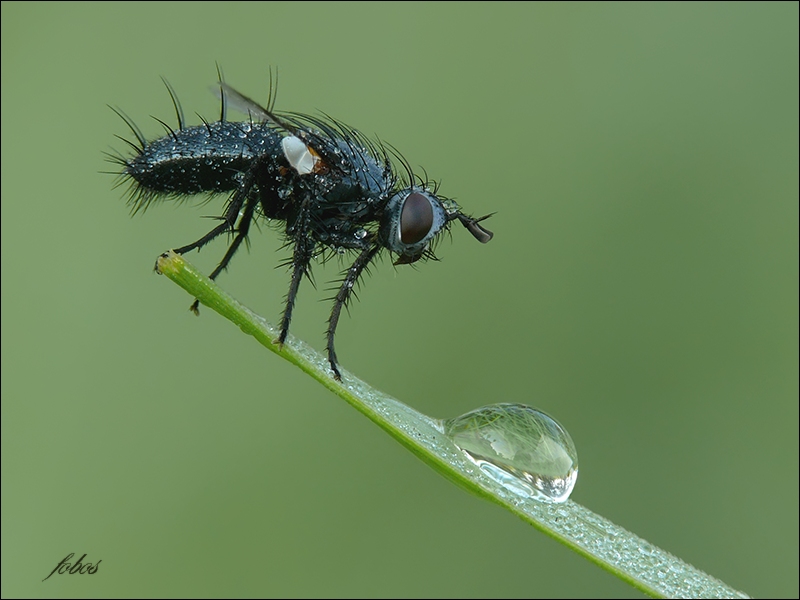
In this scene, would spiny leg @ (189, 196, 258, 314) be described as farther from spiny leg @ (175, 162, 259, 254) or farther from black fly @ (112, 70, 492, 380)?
spiny leg @ (175, 162, 259, 254)

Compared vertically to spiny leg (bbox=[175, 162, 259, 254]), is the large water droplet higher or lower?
lower

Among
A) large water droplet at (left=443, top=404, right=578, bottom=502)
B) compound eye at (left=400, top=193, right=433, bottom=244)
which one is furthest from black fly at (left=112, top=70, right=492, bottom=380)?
large water droplet at (left=443, top=404, right=578, bottom=502)

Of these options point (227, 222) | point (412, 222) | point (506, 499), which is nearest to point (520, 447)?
point (506, 499)

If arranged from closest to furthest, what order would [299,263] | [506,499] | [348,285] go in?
[506,499], [299,263], [348,285]

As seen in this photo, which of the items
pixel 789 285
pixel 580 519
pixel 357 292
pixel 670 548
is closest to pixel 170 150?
pixel 357 292

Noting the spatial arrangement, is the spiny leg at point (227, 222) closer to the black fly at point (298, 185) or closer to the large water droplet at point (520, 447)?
the black fly at point (298, 185)

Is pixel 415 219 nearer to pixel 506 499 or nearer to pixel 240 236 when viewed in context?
pixel 240 236
